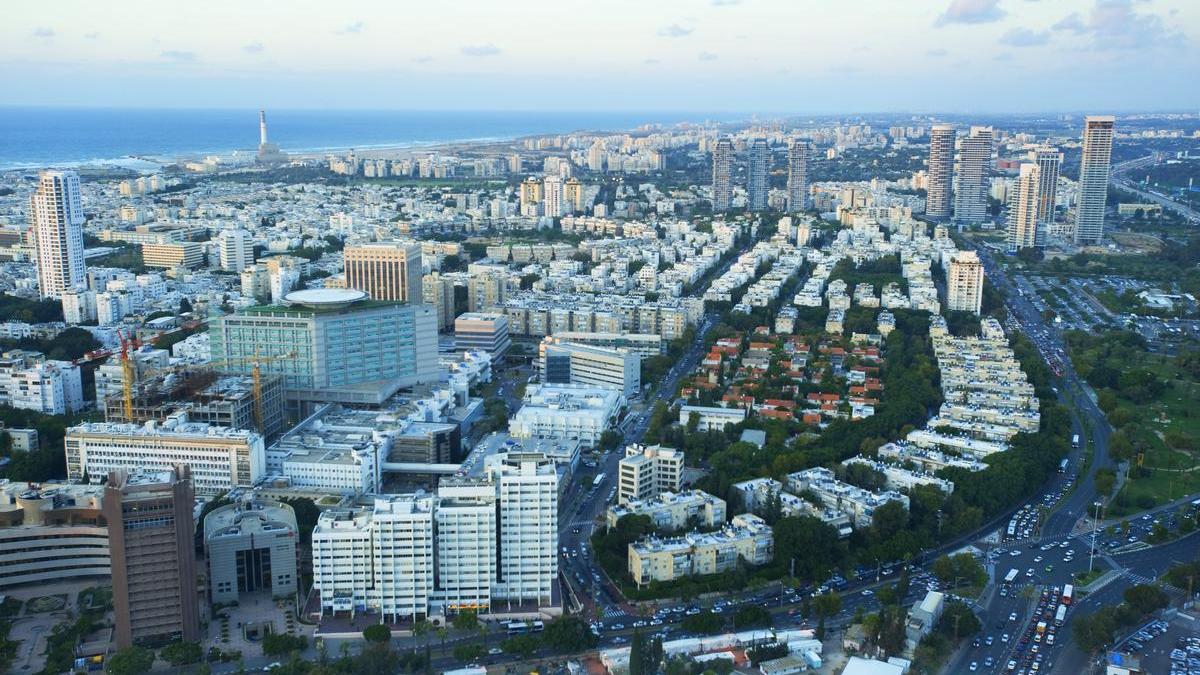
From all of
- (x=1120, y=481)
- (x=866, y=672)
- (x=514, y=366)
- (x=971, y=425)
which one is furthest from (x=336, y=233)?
(x=866, y=672)

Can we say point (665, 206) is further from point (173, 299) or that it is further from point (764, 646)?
point (764, 646)

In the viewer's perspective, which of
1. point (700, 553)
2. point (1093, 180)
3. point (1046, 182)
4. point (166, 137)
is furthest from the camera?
point (166, 137)

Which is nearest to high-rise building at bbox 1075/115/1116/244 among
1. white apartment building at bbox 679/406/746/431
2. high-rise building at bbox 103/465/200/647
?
white apartment building at bbox 679/406/746/431

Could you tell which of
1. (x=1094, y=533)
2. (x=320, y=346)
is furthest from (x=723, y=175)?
(x=1094, y=533)

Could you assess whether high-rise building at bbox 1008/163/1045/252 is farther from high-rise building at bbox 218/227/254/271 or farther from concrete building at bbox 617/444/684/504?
concrete building at bbox 617/444/684/504

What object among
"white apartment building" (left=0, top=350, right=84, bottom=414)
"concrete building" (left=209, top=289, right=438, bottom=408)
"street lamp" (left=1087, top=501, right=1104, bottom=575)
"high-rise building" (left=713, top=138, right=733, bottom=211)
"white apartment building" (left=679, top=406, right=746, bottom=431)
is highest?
"high-rise building" (left=713, top=138, right=733, bottom=211)

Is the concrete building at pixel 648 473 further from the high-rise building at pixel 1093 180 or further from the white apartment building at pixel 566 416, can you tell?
the high-rise building at pixel 1093 180

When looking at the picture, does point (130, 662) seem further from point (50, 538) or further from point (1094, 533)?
point (1094, 533)
